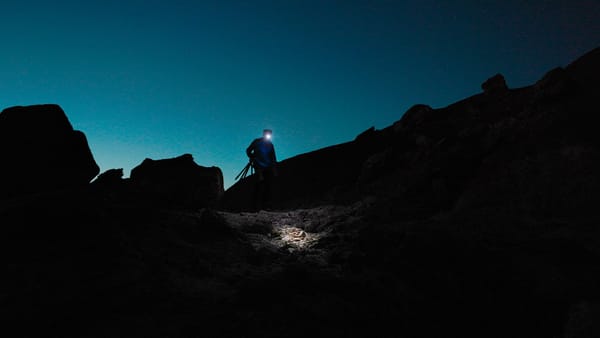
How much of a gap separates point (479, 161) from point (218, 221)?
7427mm

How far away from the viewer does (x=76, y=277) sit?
3.27m

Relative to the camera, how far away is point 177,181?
284 inches

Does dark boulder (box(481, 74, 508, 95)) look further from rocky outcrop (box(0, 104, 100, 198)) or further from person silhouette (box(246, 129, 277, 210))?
rocky outcrop (box(0, 104, 100, 198))

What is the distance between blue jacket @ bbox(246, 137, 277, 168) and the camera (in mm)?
11625

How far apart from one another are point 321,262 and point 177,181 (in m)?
4.08

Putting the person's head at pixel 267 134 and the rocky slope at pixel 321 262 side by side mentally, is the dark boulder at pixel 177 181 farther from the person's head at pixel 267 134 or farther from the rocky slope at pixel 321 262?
the person's head at pixel 267 134

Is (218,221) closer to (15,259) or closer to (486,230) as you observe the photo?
(15,259)

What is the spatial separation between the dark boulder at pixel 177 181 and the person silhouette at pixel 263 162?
4058 millimetres

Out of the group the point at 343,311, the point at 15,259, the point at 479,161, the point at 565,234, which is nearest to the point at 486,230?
the point at 565,234

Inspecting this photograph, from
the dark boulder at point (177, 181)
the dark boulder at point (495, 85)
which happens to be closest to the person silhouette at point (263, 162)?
the dark boulder at point (177, 181)

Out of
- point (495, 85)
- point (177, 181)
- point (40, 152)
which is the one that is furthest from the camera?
point (495, 85)

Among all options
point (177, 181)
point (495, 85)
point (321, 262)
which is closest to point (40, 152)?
point (177, 181)

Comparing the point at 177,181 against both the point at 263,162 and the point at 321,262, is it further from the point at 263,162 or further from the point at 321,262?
the point at 263,162

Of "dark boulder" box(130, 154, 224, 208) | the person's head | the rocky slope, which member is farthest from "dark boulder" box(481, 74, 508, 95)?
"dark boulder" box(130, 154, 224, 208)
